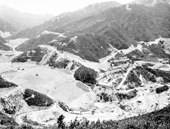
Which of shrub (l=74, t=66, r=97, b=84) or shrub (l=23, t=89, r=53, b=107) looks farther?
shrub (l=74, t=66, r=97, b=84)

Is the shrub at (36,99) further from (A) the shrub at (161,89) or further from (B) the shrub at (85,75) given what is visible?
(A) the shrub at (161,89)

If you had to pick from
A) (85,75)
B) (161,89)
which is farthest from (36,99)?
(161,89)

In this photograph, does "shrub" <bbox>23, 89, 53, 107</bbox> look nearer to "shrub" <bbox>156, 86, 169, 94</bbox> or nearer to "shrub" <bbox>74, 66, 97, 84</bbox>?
"shrub" <bbox>74, 66, 97, 84</bbox>

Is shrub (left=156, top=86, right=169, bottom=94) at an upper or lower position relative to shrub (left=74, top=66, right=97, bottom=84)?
upper

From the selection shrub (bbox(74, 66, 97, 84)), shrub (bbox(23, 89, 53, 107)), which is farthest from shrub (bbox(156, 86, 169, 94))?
shrub (bbox(23, 89, 53, 107))

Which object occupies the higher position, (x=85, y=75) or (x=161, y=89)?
(x=161, y=89)

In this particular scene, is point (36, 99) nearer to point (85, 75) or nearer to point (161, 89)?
point (85, 75)

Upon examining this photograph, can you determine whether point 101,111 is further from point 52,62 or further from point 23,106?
point 52,62

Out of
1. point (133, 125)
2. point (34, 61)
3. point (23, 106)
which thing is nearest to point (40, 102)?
point (23, 106)

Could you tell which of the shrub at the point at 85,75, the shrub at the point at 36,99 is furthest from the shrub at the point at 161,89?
the shrub at the point at 36,99
